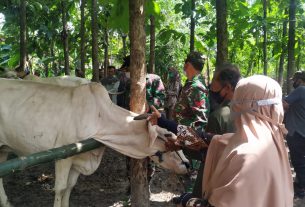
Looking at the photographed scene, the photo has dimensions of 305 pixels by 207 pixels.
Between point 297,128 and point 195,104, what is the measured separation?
2.38 metres

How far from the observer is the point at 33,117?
404cm

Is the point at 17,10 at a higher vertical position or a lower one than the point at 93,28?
higher

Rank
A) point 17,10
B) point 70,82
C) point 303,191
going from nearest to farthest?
point 70,82
point 303,191
point 17,10

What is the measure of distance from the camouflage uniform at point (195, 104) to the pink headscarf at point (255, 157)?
5.98 ft

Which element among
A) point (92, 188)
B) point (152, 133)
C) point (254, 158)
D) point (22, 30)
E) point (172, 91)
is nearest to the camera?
point (254, 158)

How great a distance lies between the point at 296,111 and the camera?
570cm

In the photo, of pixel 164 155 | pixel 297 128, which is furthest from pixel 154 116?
pixel 297 128

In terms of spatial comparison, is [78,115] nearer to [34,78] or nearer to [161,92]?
[34,78]

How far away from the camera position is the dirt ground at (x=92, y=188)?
16.3 ft

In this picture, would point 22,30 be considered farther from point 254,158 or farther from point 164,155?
point 254,158

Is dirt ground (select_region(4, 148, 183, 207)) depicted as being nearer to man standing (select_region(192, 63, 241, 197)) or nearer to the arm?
the arm

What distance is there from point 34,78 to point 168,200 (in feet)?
7.67

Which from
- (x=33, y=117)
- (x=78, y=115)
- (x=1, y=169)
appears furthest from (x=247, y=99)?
(x=33, y=117)

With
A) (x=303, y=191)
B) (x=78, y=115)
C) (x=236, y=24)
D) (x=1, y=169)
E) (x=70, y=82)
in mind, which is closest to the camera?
(x=1, y=169)
